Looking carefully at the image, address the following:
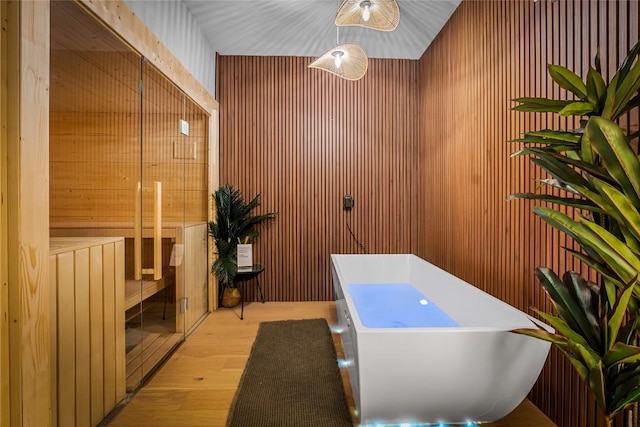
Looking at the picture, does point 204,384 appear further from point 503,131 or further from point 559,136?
point 503,131

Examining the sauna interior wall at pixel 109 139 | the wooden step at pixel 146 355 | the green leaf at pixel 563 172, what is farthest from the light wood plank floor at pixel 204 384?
the green leaf at pixel 563 172

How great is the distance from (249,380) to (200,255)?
5.22 feet

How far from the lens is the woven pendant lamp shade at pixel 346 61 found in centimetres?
316

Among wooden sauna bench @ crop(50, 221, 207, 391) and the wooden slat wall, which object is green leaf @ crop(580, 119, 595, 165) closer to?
wooden sauna bench @ crop(50, 221, 207, 391)

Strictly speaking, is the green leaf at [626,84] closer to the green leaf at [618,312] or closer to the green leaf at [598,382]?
the green leaf at [618,312]

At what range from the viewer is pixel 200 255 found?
143 inches

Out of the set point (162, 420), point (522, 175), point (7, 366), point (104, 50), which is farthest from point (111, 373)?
point (522, 175)

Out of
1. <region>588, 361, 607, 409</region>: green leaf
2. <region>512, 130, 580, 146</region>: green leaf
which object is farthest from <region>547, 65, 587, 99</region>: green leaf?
<region>588, 361, 607, 409</region>: green leaf

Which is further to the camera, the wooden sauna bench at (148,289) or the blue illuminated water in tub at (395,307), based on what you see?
the blue illuminated water in tub at (395,307)

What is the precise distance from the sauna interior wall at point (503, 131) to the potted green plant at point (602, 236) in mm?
586

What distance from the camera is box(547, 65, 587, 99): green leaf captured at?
117 cm

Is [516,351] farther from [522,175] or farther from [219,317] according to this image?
[219,317]

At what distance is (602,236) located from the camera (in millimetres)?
1032

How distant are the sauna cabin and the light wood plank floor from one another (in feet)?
0.45
